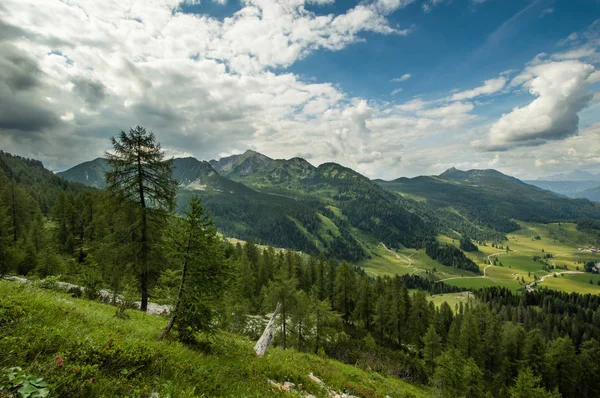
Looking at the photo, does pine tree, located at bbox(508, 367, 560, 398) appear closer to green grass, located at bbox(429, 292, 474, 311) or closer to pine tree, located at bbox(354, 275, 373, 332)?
pine tree, located at bbox(354, 275, 373, 332)

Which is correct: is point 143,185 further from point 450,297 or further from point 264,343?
point 450,297

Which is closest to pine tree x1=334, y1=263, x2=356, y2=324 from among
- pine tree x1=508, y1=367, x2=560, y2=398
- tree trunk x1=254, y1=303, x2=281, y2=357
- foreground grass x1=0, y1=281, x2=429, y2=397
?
pine tree x1=508, y1=367, x2=560, y2=398

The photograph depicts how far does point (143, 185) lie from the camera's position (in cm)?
2384

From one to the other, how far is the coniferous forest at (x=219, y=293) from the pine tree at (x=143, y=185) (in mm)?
88

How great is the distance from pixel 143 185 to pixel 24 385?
22888 millimetres

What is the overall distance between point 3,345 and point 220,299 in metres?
8.15

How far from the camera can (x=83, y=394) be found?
472 cm

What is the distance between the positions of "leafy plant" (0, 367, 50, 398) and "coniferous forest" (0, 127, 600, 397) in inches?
27.2

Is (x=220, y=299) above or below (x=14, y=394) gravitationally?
below

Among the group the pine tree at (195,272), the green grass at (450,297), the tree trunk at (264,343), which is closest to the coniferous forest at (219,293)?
the pine tree at (195,272)

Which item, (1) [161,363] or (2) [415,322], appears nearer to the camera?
(1) [161,363]

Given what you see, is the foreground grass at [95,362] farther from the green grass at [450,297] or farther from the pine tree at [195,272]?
the green grass at [450,297]

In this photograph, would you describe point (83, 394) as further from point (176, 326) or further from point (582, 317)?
point (582, 317)

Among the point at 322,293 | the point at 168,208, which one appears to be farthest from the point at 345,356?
the point at 168,208
